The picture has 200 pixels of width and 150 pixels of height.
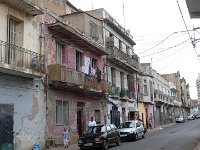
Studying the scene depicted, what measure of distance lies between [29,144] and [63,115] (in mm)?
5054

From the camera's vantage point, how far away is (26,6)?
62.2 feet

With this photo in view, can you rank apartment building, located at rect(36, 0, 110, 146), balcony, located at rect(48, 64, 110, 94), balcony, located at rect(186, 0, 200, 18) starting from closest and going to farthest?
balcony, located at rect(186, 0, 200, 18), balcony, located at rect(48, 64, 110, 94), apartment building, located at rect(36, 0, 110, 146)

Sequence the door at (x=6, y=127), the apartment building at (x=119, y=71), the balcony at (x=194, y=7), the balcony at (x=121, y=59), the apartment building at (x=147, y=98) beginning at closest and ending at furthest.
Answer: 1. the balcony at (x=194, y=7)
2. the door at (x=6, y=127)
3. the balcony at (x=121, y=59)
4. the apartment building at (x=119, y=71)
5. the apartment building at (x=147, y=98)

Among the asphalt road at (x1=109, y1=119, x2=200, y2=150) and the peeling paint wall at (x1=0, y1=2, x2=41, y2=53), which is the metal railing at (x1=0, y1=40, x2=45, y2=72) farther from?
the asphalt road at (x1=109, y1=119, x2=200, y2=150)

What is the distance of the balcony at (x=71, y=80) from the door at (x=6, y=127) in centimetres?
456

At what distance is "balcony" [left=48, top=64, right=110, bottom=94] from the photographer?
875 inches

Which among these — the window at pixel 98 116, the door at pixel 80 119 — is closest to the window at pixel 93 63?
the window at pixel 98 116

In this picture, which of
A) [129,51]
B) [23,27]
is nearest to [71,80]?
[23,27]

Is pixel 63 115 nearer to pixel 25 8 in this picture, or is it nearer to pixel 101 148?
pixel 101 148

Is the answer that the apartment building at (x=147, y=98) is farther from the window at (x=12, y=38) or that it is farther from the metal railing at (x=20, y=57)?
the window at (x=12, y=38)

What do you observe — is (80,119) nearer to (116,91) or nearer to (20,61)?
(116,91)

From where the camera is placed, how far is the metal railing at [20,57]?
1758cm

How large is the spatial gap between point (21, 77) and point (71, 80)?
16.4 feet

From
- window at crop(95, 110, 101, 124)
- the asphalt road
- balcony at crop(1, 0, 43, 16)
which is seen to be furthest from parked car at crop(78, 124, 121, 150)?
window at crop(95, 110, 101, 124)
